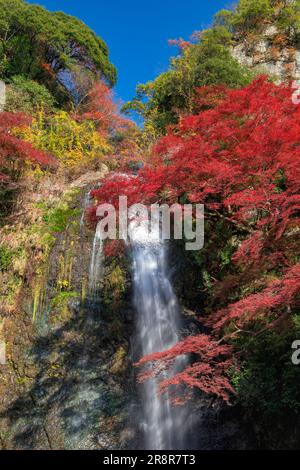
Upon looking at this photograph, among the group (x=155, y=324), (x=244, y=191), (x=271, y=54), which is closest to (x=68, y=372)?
(x=155, y=324)

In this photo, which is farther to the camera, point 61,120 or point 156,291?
point 61,120

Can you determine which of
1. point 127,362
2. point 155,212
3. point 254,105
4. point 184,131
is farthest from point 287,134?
point 127,362

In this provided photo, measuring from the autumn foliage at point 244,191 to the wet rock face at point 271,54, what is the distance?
30.1 feet

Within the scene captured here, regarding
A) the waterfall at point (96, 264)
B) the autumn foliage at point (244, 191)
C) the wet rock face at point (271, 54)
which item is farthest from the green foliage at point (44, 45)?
the autumn foliage at point (244, 191)

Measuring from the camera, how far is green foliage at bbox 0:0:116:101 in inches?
683

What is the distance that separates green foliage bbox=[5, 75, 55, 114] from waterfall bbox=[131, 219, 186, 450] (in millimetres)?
9213

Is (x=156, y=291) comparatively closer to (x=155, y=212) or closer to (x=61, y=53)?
(x=155, y=212)

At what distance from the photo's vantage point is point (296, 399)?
552 cm

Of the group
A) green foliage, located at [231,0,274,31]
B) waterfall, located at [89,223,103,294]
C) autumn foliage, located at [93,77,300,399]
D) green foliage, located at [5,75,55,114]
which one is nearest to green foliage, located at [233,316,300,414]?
autumn foliage, located at [93,77,300,399]

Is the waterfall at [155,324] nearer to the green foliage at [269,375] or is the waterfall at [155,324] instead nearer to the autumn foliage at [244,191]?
the autumn foliage at [244,191]

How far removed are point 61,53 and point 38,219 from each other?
38.0 feet

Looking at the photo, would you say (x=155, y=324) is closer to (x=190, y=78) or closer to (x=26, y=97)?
(x=190, y=78)

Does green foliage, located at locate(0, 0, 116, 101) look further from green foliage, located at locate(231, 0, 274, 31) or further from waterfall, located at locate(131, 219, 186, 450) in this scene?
waterfall, located at locate(131, 219, 186, 450)

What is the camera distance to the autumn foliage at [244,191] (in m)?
6.04
